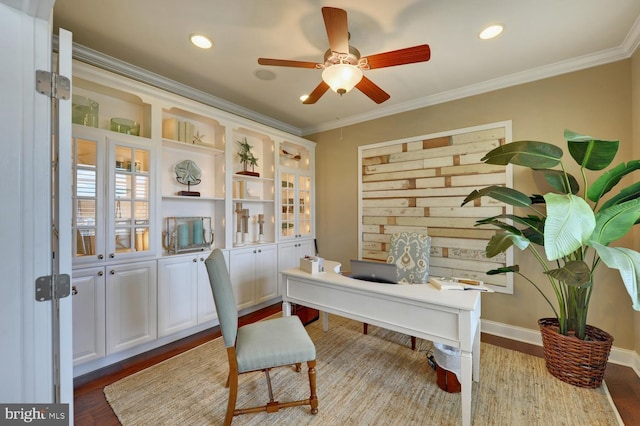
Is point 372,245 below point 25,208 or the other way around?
below

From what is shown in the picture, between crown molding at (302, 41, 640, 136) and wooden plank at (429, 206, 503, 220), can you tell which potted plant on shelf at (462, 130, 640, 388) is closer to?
wooden plank at (429, 206, 503, 220)

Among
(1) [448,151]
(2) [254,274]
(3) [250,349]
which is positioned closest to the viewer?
(3) [250,349]

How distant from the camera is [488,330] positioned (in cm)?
289

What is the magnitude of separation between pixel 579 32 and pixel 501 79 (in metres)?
0.71

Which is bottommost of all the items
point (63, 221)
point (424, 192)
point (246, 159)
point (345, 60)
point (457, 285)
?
point (457, 285)

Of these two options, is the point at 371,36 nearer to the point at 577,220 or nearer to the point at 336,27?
the point at 336,27

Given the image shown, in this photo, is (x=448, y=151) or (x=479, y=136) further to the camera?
(x=448, y=151)

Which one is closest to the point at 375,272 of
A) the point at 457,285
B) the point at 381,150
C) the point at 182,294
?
the point at 457,285

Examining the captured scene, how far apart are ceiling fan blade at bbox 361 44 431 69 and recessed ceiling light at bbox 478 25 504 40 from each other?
2.53ft

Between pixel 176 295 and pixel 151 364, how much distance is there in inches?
A: 24.2

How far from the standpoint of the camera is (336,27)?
157 centimetres

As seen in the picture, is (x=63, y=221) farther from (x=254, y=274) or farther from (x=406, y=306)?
(x=254, y=274)

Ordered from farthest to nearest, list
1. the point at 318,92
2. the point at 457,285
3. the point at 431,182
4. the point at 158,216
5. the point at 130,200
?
the point at 431,182 < the point at 158,216 < the point at 130,200 < the point at 318,92 < the point at 457,285

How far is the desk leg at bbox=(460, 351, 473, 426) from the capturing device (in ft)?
4.94
